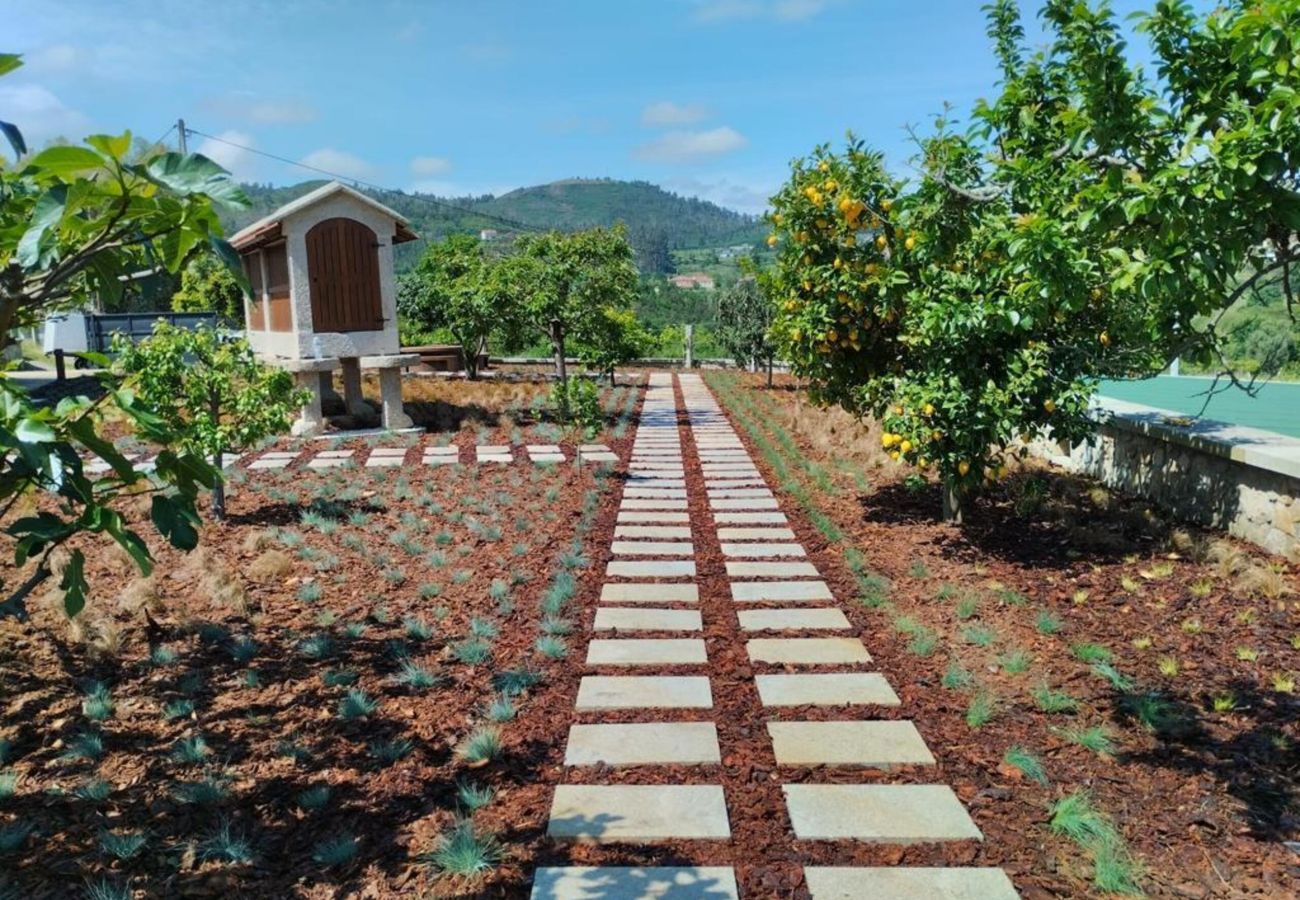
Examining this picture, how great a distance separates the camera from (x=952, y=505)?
→ 7.36m

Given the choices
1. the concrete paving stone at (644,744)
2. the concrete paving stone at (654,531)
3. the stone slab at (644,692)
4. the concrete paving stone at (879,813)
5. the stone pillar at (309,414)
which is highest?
the stone pillar at (309,414)

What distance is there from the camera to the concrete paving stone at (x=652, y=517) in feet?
26.1

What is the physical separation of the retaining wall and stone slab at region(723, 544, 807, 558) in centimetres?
238

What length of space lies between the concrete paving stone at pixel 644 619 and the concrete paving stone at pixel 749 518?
250 centimetres

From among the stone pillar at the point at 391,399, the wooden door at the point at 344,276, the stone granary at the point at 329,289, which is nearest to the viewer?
the stone granary at the point at 329,289

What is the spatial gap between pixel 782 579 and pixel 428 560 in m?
2.71

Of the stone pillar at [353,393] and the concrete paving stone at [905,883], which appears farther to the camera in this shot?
the stone pillar at [353,393]

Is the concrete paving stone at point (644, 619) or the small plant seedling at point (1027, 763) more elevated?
the concrete paving stone at point (644, 619)

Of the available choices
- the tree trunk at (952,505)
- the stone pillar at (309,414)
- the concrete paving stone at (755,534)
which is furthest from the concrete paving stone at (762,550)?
the stone pillar at (309,414)

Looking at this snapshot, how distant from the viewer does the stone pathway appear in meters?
2.91

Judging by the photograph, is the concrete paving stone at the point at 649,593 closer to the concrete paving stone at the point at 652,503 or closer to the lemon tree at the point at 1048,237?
the lemon tree at the point at 1048,237

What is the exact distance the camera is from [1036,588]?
5.84m

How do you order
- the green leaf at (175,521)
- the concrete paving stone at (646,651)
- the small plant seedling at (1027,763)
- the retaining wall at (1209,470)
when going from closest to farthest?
the green leaf at (175,521), the small plant seedling at (1027,763), the concrete paving stone at (646,651), the retaining wall at (1209,470)

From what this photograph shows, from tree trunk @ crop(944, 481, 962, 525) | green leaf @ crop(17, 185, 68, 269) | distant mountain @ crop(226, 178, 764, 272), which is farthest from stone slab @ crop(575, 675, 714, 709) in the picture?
distant mountain @ crop(226, 178, 764, 272)
